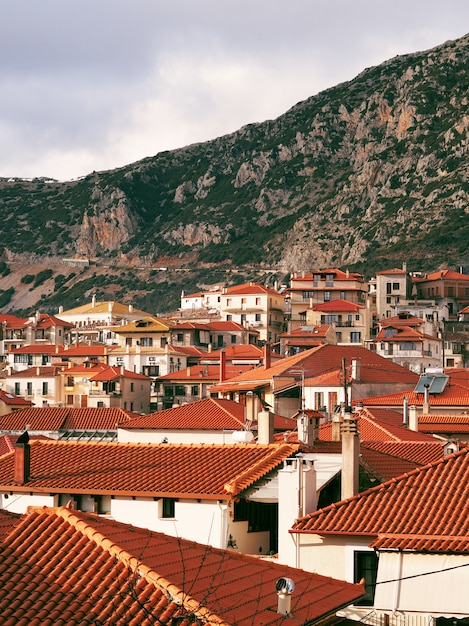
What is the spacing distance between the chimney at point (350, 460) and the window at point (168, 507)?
4353 millimetres

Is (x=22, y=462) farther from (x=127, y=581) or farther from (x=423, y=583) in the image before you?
(x=127, y=581)

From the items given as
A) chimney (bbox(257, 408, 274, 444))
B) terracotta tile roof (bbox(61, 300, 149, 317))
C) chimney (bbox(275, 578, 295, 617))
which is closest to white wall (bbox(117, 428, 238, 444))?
chimney (bbox(257, 408, 274, 444))

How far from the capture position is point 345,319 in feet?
472

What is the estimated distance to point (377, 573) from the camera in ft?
74.3

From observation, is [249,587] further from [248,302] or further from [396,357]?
[248,302]

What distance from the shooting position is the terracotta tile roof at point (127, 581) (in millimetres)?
14539

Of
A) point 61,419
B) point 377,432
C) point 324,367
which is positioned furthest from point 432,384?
point 377,432

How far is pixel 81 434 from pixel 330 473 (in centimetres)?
5172

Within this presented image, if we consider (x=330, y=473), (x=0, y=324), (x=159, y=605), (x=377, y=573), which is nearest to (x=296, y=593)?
(x=159, y=605)

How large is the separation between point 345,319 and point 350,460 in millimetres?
117857

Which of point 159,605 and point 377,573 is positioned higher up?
point 159,605

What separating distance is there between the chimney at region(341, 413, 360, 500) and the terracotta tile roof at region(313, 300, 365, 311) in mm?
117429

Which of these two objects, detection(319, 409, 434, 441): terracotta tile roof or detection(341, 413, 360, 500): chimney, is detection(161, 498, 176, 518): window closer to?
detection(341, 413, 360, 500): chimney

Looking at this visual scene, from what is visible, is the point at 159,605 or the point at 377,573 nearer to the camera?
the point at 159,605
